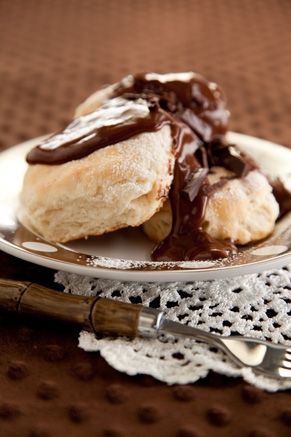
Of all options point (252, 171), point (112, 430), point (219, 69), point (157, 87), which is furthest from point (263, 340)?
point (219, 69)

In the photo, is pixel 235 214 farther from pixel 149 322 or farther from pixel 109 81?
pixel 109 81

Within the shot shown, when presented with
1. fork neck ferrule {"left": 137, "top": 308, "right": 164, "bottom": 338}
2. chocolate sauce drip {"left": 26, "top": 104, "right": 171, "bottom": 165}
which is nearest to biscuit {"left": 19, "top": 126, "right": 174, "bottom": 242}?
chocolate sauce drip {"left": 26, "top": 104, "right": 171, "bottom": 165}

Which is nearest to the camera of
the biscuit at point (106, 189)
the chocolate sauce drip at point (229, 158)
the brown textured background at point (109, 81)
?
the brown textured background at point (109, 81)

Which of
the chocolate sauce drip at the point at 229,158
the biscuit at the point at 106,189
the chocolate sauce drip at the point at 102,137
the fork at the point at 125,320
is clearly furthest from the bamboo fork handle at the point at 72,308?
the chocolate sauce drip at the point at 229,158

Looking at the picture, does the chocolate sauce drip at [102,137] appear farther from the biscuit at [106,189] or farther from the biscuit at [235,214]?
the biscuit at [235,214]

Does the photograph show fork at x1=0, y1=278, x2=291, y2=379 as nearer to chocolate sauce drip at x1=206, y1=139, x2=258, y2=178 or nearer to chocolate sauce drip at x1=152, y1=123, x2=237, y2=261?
chocolate sauce drip at x1=152, y1=123, x2=237, y2=261

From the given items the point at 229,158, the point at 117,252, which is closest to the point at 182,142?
the point at 229,158
